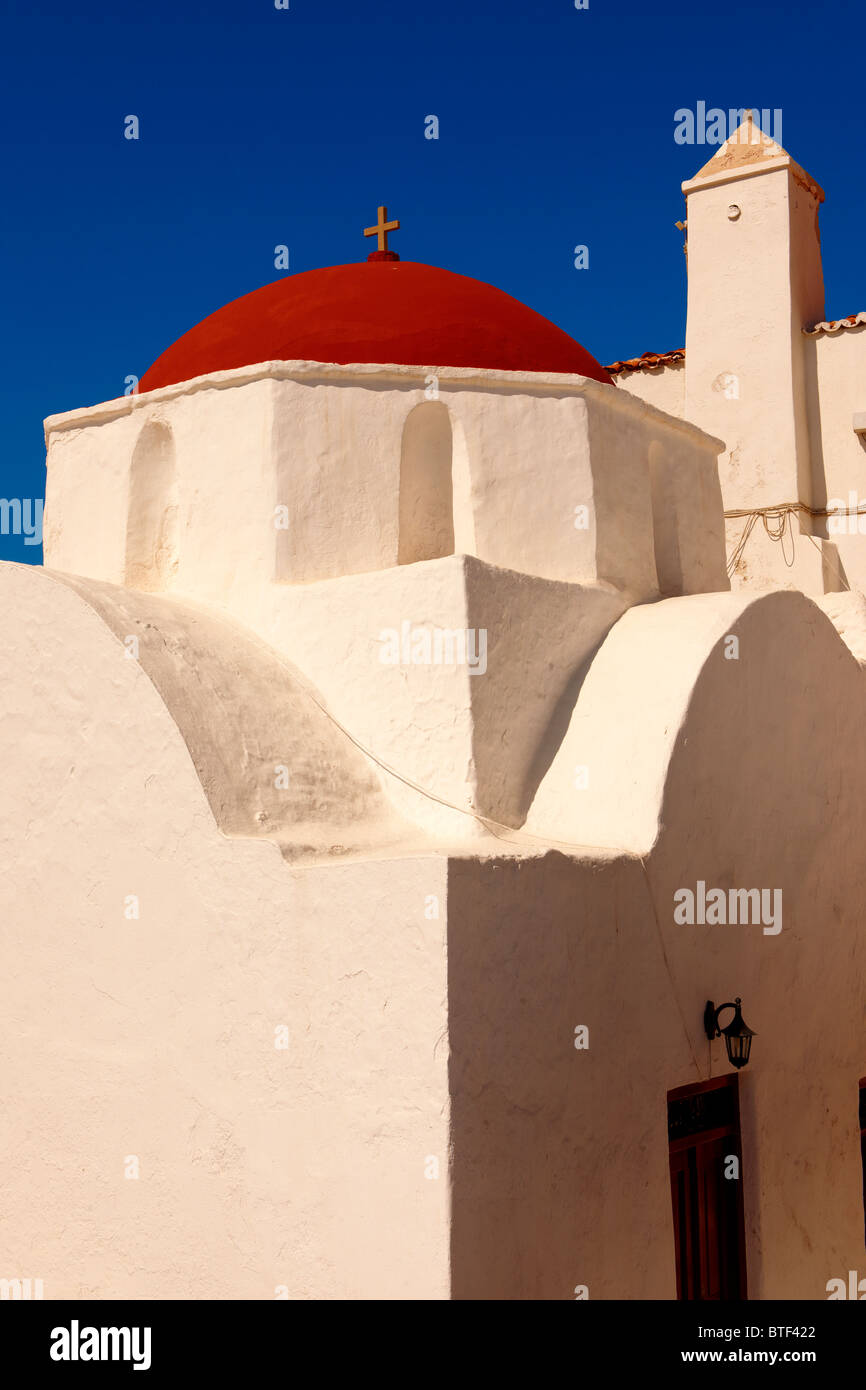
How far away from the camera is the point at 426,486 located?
20.3 feet

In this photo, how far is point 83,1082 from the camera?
497 cm

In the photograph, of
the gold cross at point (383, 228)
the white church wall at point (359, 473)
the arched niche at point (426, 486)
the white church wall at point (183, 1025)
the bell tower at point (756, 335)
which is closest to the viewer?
the white church wall at point (183, 1025)

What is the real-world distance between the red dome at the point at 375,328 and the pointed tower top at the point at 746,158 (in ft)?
16.5

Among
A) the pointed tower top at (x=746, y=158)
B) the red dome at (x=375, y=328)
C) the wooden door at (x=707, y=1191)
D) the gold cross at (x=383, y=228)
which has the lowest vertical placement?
the wooden door at (x=707, y=1191)

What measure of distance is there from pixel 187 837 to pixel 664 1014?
2061 mm

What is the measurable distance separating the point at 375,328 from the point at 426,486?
2.64 feet

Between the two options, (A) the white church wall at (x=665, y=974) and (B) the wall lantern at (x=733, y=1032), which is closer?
(A) the white church wall at (x=665, y=974)

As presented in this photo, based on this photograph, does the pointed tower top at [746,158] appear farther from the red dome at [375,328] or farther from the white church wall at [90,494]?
the white church wall at [90,494]

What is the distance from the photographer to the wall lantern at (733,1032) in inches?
216

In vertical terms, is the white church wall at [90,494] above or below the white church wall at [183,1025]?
above

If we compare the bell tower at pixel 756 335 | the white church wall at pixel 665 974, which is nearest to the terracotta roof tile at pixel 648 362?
the bell tower at pixel 756 335

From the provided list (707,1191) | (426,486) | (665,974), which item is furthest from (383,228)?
(707,1191)

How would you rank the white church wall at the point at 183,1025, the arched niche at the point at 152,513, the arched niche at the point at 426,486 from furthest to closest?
the arched niche at the point at 152,513
the arched niche at the point at 426,486
the white church wall at the point at 183,1025
